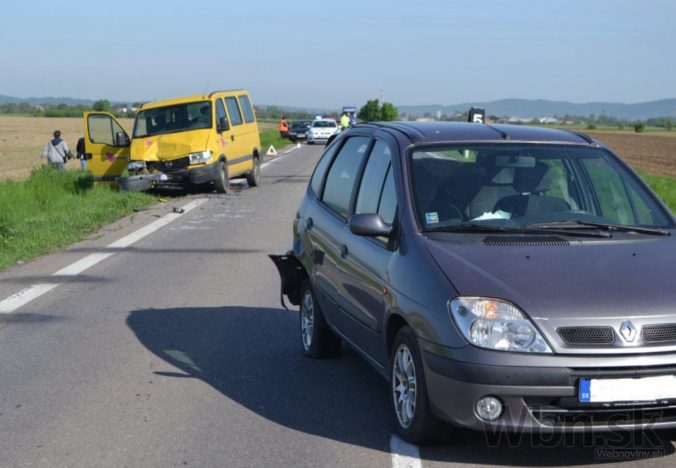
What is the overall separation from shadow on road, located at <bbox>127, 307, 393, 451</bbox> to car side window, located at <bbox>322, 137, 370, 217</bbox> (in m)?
1.11

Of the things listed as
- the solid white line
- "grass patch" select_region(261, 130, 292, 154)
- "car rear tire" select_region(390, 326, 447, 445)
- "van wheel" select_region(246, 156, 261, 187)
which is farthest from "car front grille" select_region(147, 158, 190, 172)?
"grass patch" select_region(261, 130, 292, 154)

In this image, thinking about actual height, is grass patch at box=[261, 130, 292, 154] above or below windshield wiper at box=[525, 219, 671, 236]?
below

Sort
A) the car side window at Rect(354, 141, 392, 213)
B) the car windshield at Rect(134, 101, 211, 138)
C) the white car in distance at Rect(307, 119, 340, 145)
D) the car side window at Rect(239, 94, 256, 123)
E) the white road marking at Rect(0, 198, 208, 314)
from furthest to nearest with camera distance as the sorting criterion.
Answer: the white car in distance at Rect(307, 119, 340, 145), the car side window at Rect(239, 94, 256, 123), the car windshield at Rect(134, 101, 211, 138), the white road marking at Rect(0, 198, 208, 314), the car side window at Rect(354, 141, 392, 213)

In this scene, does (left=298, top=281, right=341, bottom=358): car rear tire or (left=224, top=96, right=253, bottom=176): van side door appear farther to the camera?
(left=224, top=96, right=253, bottom=176): van side door

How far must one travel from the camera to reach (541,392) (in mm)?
4543

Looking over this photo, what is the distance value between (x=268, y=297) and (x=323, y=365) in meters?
2.61

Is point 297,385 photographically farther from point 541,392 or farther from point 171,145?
point 171,145

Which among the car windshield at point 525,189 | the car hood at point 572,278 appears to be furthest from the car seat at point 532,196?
the car hood at point 572,278

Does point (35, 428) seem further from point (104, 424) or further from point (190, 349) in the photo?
point (190, 349)

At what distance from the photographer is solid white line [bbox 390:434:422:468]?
4.93 metres

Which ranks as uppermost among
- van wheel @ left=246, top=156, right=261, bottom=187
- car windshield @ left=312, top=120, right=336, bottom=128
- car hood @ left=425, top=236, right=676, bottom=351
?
car hood @ left=425, top=236, right=676, bottom=351

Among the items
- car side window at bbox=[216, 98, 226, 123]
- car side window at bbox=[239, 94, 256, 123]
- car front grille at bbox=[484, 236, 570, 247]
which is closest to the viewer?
car front grille at bbox=[484, 236, 570, 247]

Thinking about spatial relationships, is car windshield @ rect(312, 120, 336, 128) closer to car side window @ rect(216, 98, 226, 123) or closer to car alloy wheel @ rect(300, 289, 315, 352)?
car side window @ rect(216, 98, 226, 123)

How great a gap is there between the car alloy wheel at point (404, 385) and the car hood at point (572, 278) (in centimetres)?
54
